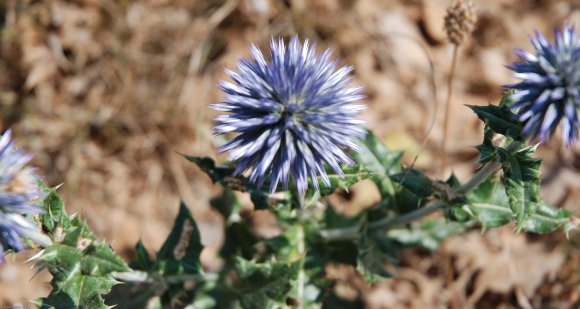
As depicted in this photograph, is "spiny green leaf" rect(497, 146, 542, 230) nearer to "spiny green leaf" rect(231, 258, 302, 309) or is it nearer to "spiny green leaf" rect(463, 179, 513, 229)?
"spiny green leaf" rect(463, 179, 513, 229)

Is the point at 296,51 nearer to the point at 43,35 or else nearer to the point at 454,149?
the point at 454,149

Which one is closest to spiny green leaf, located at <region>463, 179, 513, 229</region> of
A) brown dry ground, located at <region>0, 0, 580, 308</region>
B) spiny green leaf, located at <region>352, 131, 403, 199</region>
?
spiny green leaf, located at <region>352, 131, 403, 199</region>

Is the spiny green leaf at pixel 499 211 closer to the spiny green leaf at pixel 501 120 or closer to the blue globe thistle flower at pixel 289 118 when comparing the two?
the spiny green leaf at pixel 501 120

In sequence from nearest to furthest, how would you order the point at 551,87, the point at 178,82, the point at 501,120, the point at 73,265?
the point at 551,87 < the point at 501,120 < the point at 73,265 < the point at 178,82

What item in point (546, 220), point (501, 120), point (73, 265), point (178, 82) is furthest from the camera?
point (178, 82)

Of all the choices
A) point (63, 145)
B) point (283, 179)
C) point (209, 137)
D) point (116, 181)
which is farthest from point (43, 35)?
point (283, 179)

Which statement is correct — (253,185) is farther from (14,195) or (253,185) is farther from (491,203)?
(491,203)

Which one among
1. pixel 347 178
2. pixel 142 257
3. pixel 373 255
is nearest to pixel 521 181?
pixel 347 178
